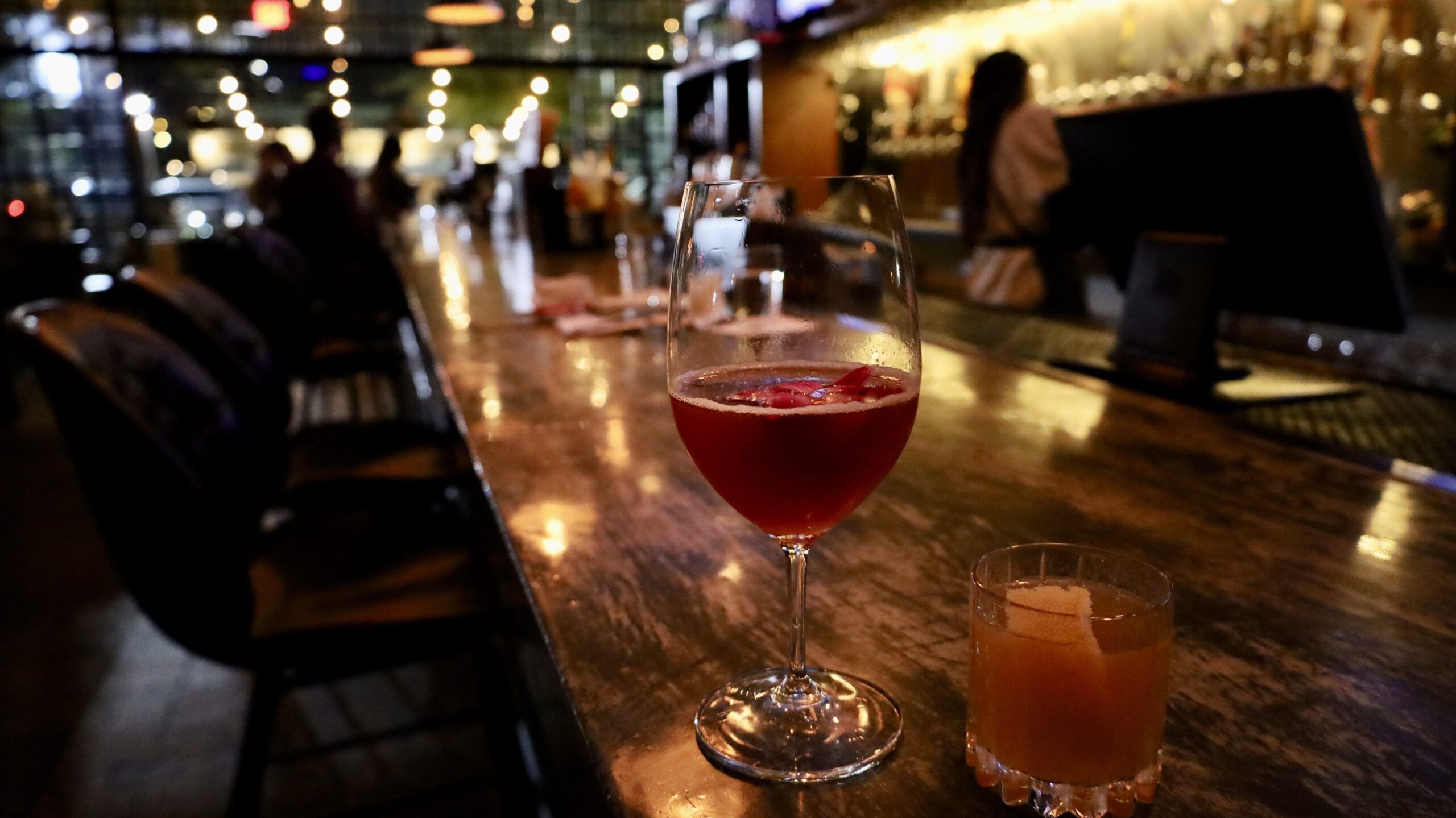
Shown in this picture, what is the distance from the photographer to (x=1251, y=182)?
1326 mm

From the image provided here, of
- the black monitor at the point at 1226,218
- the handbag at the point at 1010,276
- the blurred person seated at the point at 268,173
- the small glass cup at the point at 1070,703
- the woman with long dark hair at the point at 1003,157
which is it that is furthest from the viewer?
the blurred person seated at the point at 268,173

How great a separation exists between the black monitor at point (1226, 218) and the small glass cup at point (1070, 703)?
100cm

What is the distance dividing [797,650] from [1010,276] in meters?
2.22

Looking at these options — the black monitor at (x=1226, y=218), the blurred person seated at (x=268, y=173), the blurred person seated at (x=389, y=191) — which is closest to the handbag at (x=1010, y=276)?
the black monitor at (x=1226, y=218)

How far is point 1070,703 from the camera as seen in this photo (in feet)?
1.49

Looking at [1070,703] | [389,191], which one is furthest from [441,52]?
[1070,703]

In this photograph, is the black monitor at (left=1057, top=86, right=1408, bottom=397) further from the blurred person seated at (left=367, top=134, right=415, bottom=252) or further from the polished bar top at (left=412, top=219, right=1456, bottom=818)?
the blurred person seated at (left=367, top=134, right=415, bottom=252)

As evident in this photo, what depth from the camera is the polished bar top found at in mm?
490

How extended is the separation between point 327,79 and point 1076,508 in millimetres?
12470

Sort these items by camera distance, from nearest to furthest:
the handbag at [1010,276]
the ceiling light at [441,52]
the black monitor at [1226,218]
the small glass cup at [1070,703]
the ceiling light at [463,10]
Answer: the small glass cup at [1070,703], the black monitor at [1226,218], the handbag at [1010,276], the ceiling light at [463,10], the ceiling light at [441,52]

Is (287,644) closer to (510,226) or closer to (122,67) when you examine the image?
(510,226)

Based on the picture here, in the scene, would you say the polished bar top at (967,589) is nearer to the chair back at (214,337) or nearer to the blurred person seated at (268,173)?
the chair back at (214,337)

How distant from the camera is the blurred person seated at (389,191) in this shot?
6.68m

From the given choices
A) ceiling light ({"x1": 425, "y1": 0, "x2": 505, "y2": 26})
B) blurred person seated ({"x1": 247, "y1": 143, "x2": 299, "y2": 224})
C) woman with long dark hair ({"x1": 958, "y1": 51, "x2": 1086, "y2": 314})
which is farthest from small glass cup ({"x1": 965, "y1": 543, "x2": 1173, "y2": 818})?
blurred person seated ({"x1": 247, "y1": 143, "x2": 299, "y2": 224})
